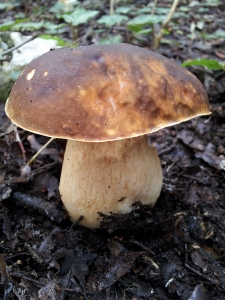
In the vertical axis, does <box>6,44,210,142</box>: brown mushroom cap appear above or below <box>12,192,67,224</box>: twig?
above

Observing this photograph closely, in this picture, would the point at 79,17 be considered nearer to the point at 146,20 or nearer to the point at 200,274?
the point at 146,20

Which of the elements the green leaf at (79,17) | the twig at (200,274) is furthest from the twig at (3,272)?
the green leaf at (79,17)

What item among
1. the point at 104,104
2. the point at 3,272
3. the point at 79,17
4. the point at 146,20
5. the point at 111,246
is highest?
the point at 104,104

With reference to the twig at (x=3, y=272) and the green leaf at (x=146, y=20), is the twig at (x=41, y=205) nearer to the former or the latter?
the twig at (x=3, y=272)

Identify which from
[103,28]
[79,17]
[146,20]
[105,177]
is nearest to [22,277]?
[105,177]

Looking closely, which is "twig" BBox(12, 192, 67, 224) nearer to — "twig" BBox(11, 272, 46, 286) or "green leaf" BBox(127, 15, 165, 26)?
"twig" BBox(11, 272, 46, 286)

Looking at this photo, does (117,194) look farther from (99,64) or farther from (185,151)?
(185,151)

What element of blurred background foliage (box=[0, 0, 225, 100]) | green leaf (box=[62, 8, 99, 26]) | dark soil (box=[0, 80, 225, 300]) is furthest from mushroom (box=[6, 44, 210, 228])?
green leaf (box=[62, 8, 99, 26])
